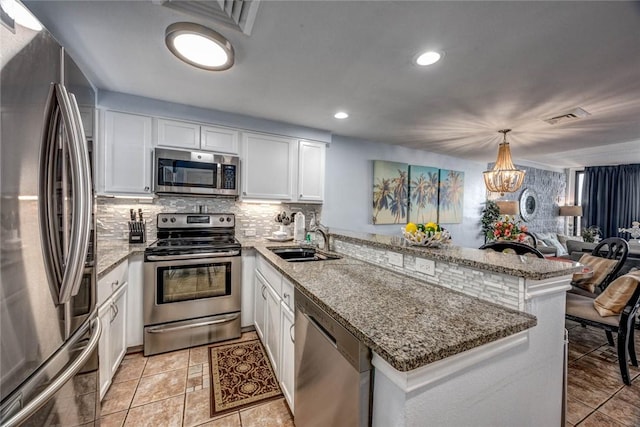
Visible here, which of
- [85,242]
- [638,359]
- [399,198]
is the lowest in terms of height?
[638,359]

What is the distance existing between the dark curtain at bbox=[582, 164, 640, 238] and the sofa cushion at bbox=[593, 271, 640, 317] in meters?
5.89

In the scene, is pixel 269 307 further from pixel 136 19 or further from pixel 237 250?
pixel 136 19

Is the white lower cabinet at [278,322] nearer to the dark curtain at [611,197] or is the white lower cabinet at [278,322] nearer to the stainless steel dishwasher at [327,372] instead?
the stainless steel dishwasher at [327,372]

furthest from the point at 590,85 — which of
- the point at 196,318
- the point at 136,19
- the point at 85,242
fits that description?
the point at 196,318

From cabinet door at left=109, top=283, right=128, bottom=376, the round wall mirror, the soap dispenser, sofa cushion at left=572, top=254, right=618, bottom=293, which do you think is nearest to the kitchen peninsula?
cabinet door at left=109, top=283, right=128, bottom=376

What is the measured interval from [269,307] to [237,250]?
791mm

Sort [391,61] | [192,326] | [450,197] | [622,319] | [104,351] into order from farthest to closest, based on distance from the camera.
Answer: [450,197] → [192,326] → [622,319] → [391,61] → [104,351]

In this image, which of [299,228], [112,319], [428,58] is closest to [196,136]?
[299,228]

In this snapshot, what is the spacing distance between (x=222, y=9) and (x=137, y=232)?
7.51ft

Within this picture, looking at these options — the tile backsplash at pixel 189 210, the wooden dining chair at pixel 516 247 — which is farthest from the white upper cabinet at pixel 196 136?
the wooden dining chair at pixel 516 247

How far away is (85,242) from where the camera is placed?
0.92 m

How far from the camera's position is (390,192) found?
14.0 ft

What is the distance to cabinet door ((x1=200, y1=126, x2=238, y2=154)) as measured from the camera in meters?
2.81

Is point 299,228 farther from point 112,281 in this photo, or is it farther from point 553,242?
point 553,242
